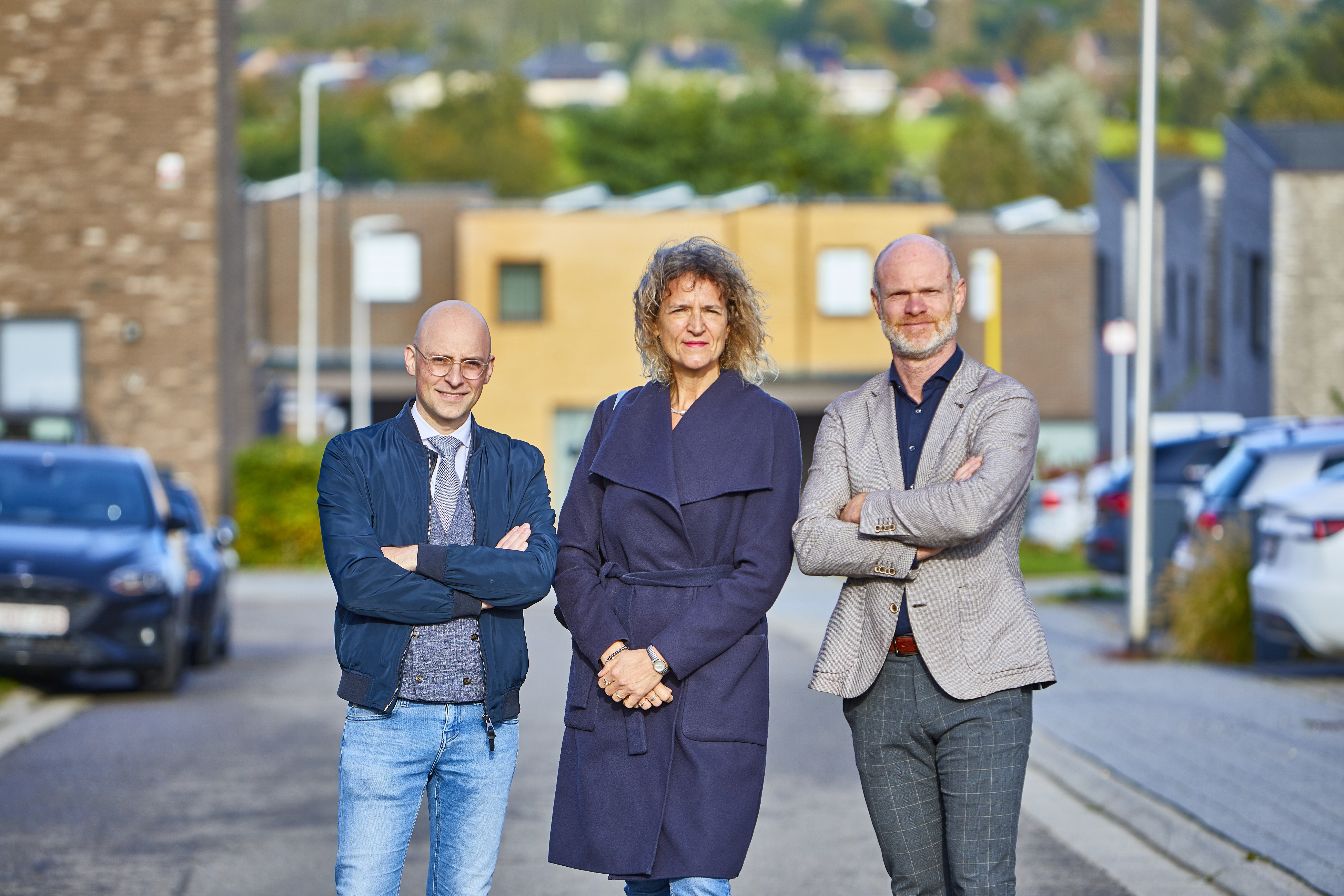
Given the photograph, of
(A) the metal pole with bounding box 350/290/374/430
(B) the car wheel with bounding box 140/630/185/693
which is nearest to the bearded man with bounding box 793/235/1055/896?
(B) the car wheel with bounding box 140/630/185/693

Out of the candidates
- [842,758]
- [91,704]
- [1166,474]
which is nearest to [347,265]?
[1166,474]

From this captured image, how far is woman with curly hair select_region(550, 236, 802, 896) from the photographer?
166 inches

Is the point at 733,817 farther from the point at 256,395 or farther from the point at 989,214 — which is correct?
the point at 989,214

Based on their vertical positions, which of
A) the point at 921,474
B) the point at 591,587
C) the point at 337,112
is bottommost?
the point at 591,587

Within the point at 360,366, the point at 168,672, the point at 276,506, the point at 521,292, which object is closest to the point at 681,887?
the point at 168,672

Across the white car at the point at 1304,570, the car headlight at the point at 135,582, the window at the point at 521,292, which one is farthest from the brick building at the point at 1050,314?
the car headlight at the point at 135,582

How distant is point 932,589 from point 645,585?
722mm

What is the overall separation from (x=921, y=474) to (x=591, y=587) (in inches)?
35.7

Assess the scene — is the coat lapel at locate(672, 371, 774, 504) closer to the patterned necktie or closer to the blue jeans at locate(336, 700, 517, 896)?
Answer: the patterned necktie

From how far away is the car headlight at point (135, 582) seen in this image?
11.6 m

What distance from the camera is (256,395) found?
3750 cm

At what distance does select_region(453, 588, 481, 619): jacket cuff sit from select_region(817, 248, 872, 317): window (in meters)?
39.4

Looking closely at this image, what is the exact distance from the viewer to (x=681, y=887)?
A: 168 inches

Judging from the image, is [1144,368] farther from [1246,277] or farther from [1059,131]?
[1059,131]
